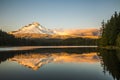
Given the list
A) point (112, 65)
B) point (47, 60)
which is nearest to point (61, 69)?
point (112, 65)

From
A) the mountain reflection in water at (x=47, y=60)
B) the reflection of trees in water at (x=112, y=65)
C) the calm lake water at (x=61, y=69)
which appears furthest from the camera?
the mountain reflection in water at (x=47, y=60)

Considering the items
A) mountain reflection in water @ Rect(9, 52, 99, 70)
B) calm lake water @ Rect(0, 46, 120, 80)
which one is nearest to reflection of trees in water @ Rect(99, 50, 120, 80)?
calm lake water @ Rect(0, 46, 120, 80)

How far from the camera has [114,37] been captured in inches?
4144

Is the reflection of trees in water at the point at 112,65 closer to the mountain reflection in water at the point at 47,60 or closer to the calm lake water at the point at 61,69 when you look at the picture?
the calm lake water at the point at 61,69

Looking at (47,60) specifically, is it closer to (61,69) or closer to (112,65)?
(112,65)

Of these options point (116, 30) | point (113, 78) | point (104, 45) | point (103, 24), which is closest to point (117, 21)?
point (116, 30)

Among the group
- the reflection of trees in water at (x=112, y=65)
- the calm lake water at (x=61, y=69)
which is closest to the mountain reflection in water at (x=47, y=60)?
the calm lake water at (x=61, y=69)

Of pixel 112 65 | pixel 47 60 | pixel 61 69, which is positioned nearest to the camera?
pixel 61 69

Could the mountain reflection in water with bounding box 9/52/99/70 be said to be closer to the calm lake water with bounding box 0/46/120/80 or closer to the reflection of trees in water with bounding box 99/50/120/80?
the calm lake water with bounding box 0/46/120/80

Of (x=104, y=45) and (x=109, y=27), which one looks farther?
(x=104, y=45)

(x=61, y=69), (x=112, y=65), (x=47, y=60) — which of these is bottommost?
(x=47, y=60)

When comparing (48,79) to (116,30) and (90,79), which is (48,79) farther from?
(116,30)

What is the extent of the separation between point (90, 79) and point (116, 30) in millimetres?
82671

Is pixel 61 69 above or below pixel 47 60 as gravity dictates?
above
